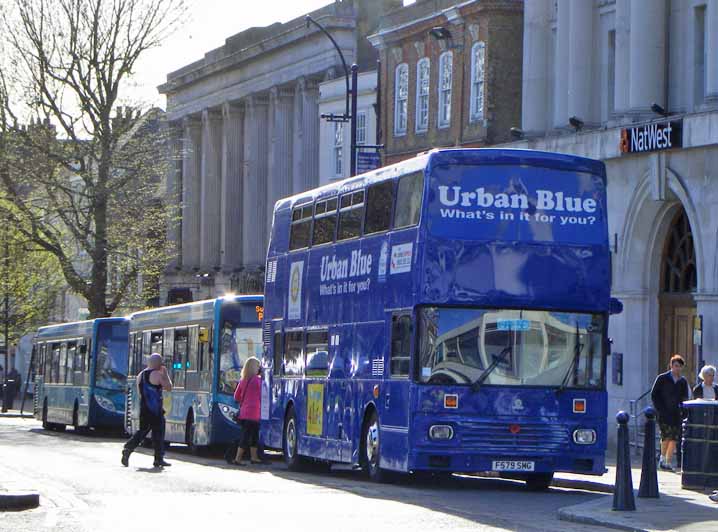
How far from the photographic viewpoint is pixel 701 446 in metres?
20.9

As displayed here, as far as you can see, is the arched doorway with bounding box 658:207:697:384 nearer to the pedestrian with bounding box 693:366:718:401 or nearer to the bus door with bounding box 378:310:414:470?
the pedestrian with bounding box 693:366:718:401

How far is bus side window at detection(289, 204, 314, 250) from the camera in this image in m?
26.6

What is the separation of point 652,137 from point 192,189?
46085 mm

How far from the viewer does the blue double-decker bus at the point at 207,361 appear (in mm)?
30891

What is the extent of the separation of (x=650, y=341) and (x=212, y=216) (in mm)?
42779

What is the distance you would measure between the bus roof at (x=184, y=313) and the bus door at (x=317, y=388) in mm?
4726

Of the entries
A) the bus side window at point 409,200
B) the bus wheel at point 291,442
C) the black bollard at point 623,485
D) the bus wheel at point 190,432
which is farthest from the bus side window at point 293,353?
the black bollard at point 623,485

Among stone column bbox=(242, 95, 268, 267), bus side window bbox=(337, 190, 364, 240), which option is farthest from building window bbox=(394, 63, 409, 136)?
bus side window bbox=(337, 190, 364, 240)

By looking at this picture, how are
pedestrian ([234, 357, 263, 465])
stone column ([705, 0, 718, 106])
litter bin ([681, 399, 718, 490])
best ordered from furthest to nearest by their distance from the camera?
stone column ([705, 0, 718, 106])
pedestrian ([234, 357, 263, 465])
litter bin ([681, 399, 718, 490])

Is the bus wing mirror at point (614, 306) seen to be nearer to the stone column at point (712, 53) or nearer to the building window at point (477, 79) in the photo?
the stone column at point (712, 53)

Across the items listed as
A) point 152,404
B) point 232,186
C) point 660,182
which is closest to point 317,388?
point 152,404

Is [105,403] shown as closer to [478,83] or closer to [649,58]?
[478,83]

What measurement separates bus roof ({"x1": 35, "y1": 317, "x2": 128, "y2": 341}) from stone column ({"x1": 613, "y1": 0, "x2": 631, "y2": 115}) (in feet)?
44.6

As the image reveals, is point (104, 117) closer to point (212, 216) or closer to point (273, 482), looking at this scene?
point (212, 216)
